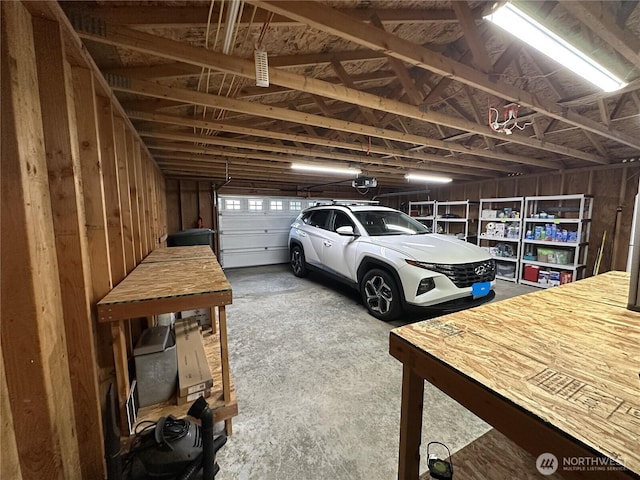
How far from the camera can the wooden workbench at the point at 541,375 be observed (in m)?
0.53

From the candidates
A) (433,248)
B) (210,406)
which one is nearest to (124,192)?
(210,406)

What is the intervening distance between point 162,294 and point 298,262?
14.3 feet

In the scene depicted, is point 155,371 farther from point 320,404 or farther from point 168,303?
point 320,404

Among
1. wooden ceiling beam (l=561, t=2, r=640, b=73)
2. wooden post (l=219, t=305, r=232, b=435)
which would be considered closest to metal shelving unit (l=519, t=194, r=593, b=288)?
wooden ceiling beam (l=561, t=2, r=640, b=73)

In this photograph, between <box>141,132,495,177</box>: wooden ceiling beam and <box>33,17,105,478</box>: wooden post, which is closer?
<box>33,17,105,478</box>: wooden post

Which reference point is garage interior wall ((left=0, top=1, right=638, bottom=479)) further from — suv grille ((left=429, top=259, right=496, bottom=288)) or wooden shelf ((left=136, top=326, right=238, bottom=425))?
suv grille ((left=429, top=259, right=496, bottom=288))

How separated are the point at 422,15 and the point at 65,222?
2587mm

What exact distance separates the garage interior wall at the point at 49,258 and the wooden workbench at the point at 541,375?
130 centimetres

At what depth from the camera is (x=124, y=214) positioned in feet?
7.00

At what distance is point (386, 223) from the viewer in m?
4.18

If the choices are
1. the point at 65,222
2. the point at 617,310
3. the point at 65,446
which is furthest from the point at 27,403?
the point at 617,310

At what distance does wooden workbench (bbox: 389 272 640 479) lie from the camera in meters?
0.53

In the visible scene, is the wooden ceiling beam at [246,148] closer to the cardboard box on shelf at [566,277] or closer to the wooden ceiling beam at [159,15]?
the wooden ceiling beam at [159,15]

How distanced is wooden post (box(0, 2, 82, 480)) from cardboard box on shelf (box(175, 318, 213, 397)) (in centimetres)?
61
